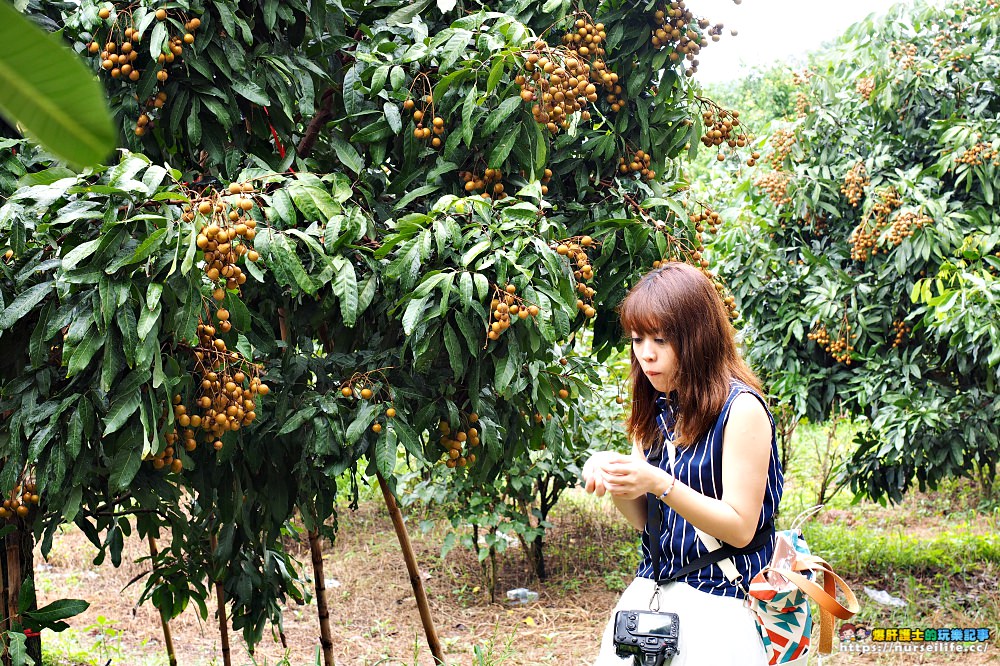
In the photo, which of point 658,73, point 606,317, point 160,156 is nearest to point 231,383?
point 160,156

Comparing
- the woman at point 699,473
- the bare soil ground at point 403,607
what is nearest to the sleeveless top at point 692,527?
the woman at point 699,473

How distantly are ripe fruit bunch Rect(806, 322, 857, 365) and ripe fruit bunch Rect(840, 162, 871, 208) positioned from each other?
557 millimetres

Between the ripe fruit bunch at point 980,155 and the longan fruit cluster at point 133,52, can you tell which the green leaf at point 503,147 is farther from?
the ripe fruit bunch at point 980,155

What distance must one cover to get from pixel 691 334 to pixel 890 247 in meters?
2.62

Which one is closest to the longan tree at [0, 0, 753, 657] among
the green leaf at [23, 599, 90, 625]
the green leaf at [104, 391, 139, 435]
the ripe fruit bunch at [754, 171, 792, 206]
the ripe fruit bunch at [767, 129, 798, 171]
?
the green leaf at [104, 391, 139, 435]

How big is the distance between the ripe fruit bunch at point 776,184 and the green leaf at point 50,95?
4073mm

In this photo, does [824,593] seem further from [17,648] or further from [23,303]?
[17,648]

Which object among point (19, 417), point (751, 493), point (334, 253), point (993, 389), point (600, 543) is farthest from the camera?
point (600, 543)

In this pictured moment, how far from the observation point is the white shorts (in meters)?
1.42

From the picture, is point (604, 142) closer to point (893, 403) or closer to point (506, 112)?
point (506, 112)

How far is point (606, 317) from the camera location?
8.38 ft

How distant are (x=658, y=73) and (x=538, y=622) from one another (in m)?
3.08

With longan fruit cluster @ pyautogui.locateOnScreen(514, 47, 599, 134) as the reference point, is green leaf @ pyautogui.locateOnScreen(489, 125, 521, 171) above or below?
below

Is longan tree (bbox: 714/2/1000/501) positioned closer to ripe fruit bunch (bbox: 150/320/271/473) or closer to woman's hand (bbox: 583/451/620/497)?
woman's hand (bbox: 583/451/620/497)
